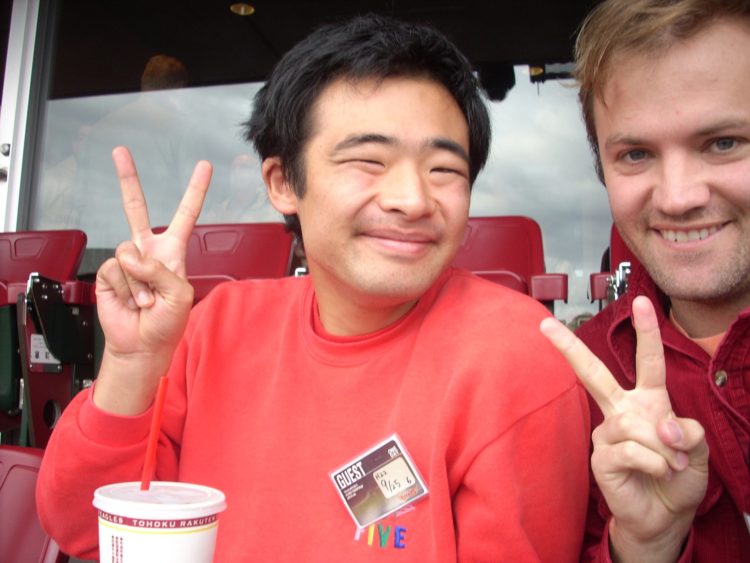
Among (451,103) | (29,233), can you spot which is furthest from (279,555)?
(29,233)

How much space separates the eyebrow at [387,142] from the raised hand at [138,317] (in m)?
0.33

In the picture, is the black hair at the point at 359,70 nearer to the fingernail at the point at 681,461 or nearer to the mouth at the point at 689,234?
the mouth at the point at 689,234

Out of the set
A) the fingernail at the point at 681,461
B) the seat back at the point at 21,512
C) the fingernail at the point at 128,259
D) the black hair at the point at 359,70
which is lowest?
the seat back at the point at 21,512

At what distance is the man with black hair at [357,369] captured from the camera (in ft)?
3.58

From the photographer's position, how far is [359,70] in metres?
1.32

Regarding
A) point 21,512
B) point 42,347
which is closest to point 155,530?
point 21,512

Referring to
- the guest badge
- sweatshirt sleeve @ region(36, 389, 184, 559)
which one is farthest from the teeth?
sweatshirt sleeve @ region(36, 389, 184, 559)

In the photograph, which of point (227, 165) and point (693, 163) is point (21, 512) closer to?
point (693, 163)

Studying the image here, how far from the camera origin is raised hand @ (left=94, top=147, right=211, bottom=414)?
3.97 feet

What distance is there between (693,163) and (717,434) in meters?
0.42

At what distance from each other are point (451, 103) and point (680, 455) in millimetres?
718

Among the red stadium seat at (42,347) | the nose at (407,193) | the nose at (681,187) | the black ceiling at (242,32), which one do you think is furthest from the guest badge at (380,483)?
the black ceiling at (242,32)

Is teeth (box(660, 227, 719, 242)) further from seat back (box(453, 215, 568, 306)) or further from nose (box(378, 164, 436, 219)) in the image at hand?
seat back (box(453, 215, 568, 306))

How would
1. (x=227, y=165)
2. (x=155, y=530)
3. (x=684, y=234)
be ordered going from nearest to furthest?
(x=155, y=530)
(x=684, y=234)
(x=227, y=165)
